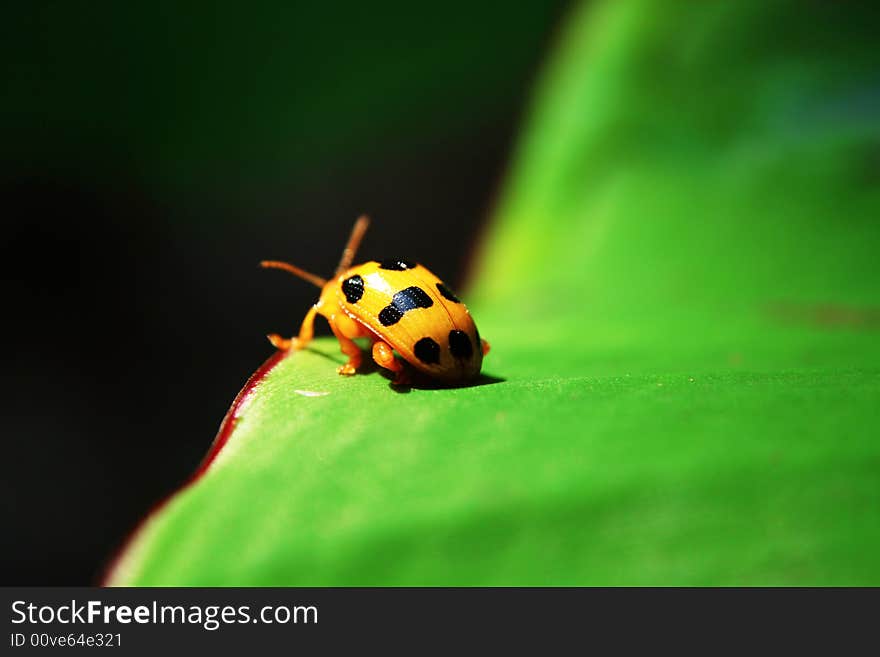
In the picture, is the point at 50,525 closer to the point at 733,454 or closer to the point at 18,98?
the point at 18,98

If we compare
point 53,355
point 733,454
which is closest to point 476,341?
point 733,454

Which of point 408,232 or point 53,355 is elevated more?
point 408,232

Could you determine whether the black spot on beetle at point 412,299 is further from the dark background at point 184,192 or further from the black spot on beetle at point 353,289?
the dark background at point 184,192

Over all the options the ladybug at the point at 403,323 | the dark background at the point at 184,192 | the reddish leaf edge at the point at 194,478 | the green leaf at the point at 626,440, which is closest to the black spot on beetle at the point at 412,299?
the ladybug at the point at 403,323

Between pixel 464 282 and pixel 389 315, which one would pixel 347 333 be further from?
pixel 464 282

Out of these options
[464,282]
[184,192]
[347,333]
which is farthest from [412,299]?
[184,192]
